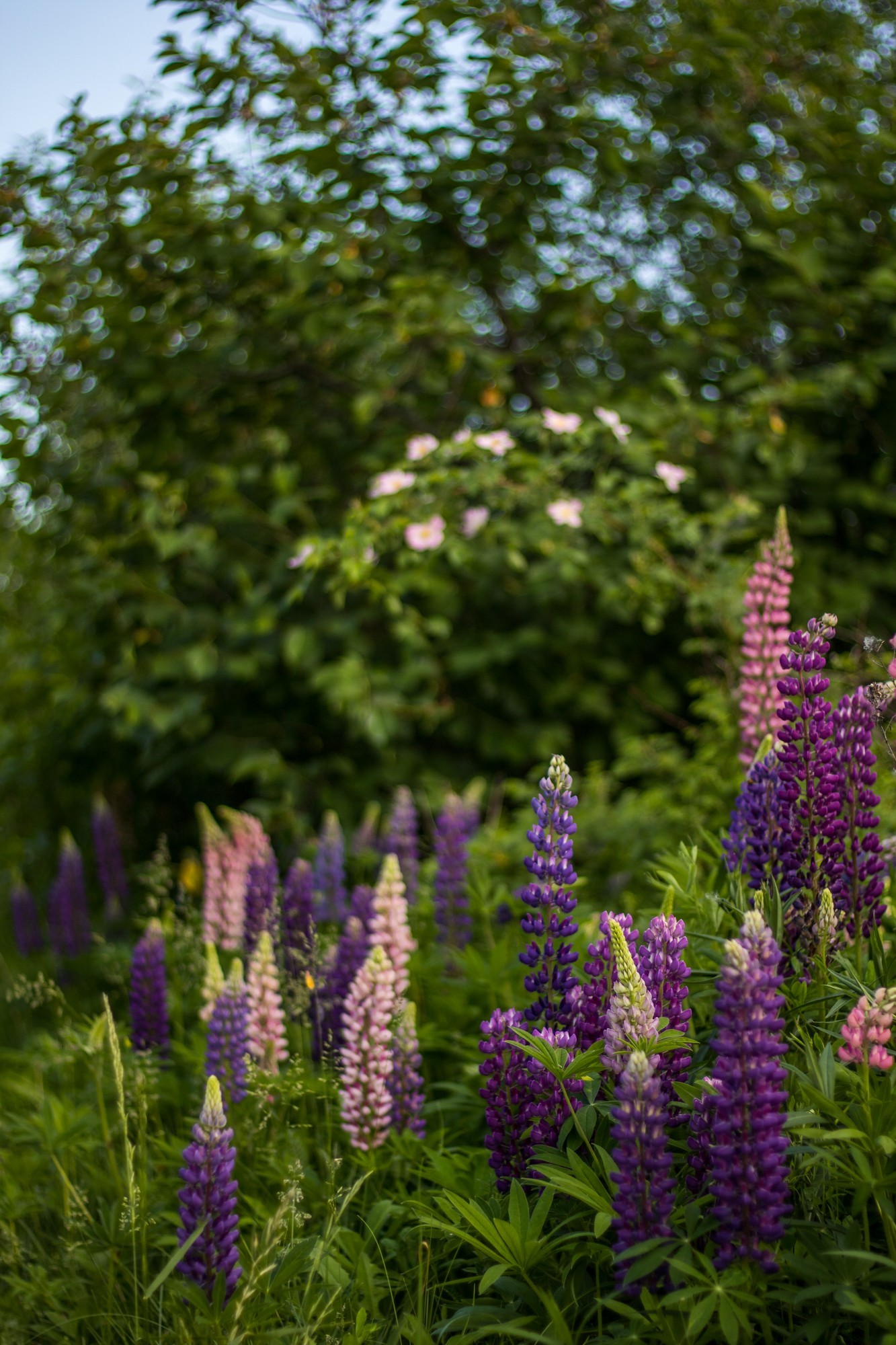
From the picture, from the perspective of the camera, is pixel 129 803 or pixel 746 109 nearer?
pixel 746 109

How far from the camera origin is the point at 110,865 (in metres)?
4.27

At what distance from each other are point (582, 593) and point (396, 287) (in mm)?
1416

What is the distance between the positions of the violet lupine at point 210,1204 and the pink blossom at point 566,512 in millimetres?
2529

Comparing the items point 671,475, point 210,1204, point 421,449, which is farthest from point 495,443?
point 210,1204

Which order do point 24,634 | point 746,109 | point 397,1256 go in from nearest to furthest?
point 397,1256 < point 746,109 < point 24,634

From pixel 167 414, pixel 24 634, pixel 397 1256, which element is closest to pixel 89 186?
pixel 167 414

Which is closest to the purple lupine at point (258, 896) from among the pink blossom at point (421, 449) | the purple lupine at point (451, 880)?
the purple lupine at point (451, 880)

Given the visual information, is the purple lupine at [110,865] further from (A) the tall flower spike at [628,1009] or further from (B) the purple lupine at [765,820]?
(A) the tall flower spike at [628,1009]

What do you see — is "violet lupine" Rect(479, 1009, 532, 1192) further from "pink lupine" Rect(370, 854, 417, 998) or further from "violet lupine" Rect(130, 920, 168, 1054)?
"violet lupine" Rect(130, 920, 168, 1054)

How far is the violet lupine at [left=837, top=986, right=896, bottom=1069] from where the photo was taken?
1444mm

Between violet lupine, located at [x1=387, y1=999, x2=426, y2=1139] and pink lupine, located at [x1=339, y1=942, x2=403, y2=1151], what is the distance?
3 cm

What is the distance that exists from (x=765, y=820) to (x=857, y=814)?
0.15 metres

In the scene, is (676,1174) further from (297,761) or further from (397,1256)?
(297,761)

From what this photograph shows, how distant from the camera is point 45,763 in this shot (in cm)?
498
